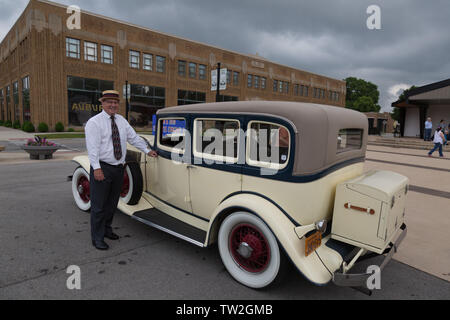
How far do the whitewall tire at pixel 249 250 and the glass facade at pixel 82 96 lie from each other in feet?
92.1

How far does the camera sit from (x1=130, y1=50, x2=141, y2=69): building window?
29812mm

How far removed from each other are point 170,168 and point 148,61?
99.2ft

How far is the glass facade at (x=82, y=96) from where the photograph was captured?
87.7ft

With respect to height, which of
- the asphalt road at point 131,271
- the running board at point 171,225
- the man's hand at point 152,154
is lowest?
the asphalt road at point 131,271

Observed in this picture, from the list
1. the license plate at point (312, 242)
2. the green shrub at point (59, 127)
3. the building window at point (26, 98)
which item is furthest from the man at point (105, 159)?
the building window at point (26, 98)

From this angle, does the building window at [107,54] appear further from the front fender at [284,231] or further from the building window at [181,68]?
the front fender at [284,231]

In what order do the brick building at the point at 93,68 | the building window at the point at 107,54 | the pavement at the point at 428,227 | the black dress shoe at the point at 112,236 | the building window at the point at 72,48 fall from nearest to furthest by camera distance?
the pavement at the point at 428,227 → the black dress shoe at the point at 112,236 → the brick building at the point at 93,68 → the building window at the point at 72,48 → the building window at the point at 107,54

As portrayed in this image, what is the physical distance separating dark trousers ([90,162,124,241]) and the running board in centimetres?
38

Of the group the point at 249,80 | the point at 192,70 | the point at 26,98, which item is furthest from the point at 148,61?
the point at 249,80

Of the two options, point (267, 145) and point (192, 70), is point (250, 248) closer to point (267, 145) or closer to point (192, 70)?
point (267, 145)

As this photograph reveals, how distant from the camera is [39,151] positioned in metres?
9.99

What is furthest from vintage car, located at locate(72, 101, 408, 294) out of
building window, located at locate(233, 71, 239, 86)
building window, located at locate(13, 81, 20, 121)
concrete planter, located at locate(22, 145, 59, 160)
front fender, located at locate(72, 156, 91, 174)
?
building window, located at locate(233, 71, 239, 86)
